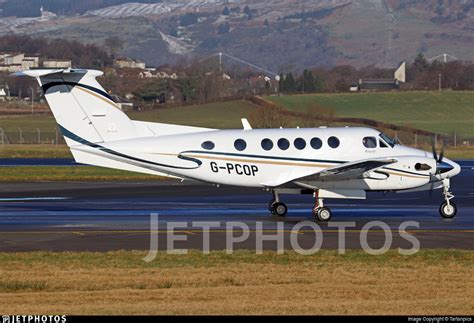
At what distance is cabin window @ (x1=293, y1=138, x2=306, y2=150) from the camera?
32.2 meters

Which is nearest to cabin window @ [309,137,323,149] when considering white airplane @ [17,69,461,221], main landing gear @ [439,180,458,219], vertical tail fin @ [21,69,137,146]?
white airplane @ [17,69,461,221]

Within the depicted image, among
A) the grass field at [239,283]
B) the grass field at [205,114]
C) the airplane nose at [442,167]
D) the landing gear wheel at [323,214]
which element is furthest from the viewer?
the grass field at [205,114]

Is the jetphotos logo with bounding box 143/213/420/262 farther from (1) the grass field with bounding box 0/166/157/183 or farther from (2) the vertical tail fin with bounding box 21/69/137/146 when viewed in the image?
(1) the grass field with bounding box 0/166/157/183

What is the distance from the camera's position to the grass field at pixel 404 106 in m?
103

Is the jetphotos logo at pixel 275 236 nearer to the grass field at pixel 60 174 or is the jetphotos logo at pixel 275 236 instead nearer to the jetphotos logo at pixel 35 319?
the jetphotos logo at pixel 35 319

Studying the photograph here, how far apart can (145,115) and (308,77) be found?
47.2 meters

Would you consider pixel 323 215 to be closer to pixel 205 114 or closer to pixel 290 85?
pixel 205 114

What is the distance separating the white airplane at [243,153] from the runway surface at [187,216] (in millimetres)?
1148

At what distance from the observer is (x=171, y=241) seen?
26984 mm

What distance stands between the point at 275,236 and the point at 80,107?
706 cm

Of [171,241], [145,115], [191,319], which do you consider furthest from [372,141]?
[145,115]

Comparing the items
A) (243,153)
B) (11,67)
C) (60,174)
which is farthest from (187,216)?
(11,67)

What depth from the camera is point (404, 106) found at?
366ft

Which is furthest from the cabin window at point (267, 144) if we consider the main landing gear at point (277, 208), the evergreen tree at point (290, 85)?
the evergreen tree at point (290, 85)
